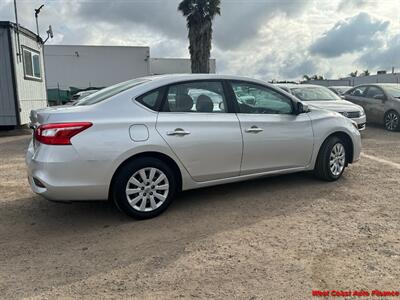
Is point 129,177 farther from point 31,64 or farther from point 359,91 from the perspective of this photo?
point 359,91

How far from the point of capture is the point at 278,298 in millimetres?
2695

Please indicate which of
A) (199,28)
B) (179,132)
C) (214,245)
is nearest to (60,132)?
(179,132)

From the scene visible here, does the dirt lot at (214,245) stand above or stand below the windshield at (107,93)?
below

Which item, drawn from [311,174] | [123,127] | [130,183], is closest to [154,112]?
[123,127]

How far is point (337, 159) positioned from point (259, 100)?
5.13 feet

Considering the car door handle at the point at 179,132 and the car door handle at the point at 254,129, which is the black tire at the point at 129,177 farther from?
the car door handle at the point at 254,129

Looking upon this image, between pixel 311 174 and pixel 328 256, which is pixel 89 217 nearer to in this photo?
pixel 328 256

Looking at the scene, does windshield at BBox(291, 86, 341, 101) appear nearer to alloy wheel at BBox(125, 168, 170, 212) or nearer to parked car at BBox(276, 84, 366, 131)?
parked car at BBox(276, 84, 366, 131)

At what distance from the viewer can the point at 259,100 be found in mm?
4918

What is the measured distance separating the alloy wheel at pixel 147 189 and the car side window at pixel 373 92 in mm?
10068

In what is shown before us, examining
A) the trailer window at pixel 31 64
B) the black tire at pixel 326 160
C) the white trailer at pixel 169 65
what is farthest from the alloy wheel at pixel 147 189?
the white trailer at pixel 169 65

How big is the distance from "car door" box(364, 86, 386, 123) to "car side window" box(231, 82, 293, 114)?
8085mm

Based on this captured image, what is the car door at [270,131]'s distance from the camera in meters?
4.70

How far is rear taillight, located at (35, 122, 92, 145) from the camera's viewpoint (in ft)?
12.0
